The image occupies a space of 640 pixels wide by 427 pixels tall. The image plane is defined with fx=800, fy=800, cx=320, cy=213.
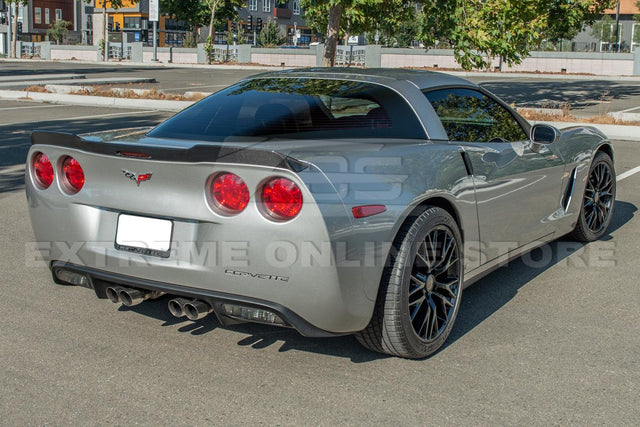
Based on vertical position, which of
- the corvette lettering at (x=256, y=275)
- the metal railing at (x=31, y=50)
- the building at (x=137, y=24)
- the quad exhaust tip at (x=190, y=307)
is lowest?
the quad exhaust tip at (x=190, y=307)

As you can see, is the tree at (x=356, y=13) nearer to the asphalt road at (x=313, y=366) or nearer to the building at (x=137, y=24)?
the asphalt road at (x=313, y=366)

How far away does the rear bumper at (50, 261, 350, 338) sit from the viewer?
3494 millimetres

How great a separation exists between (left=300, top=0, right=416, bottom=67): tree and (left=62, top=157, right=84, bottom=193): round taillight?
14.7 meters

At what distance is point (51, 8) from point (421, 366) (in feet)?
338

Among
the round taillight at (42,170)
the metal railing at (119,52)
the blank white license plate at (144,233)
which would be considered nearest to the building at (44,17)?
the metal railing at (119,52)

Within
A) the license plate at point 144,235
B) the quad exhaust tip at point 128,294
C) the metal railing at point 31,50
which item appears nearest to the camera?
the license plate at point 144,235

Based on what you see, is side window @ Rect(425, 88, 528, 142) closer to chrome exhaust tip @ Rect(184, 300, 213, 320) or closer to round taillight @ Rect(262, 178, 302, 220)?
round taillight @ Rect(262, 178, 302, 220)

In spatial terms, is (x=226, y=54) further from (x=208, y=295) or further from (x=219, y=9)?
(x=208, y=295)

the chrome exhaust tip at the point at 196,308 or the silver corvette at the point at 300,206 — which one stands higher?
the silver corvette at the point at 300,206

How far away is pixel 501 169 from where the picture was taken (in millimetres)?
4773

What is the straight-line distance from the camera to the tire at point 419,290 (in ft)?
12.3

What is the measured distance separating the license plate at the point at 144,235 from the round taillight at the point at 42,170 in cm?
58

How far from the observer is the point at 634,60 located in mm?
43438

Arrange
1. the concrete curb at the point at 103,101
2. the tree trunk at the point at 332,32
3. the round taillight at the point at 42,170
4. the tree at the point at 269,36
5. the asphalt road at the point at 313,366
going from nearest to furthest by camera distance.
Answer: the asphalt road at the point at 313,366 < the round taillight at the point at 42,170 < the tree trunk at the point at 332,32 < the concrete curb at the point at 103,101 < the tree at the point at 269,36
